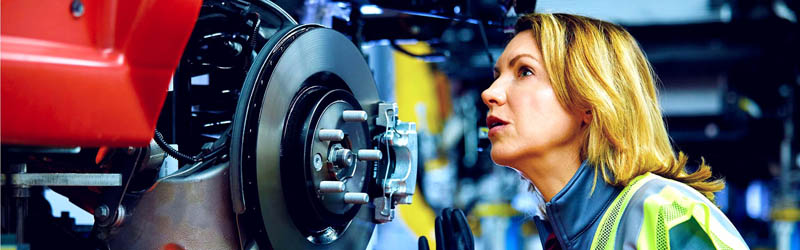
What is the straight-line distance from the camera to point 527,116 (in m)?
1.45

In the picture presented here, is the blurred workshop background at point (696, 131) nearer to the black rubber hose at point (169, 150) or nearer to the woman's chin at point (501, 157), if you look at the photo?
the woman's chin at point (501, 157)

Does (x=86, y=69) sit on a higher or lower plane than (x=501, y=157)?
higher

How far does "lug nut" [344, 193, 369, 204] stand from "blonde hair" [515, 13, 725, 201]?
42cm

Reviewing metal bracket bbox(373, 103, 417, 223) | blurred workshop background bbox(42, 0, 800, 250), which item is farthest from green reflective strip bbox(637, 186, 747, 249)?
blurred workshop background bbox(42, 0, 800, 250)

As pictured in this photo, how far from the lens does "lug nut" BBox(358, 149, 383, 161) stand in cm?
136

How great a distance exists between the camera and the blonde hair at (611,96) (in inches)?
55.9

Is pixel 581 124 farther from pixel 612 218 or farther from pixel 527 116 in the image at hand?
pixel 612 218

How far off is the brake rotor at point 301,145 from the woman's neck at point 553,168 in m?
0.32

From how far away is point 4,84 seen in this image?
33.5 inches

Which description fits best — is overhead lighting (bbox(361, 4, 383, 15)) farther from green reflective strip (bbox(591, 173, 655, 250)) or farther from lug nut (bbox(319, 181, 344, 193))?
green reflective strip (bbox(591, 173, 655, 250))

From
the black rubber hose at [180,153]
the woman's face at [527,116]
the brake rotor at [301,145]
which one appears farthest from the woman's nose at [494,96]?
the black rubber hose at [180,153]

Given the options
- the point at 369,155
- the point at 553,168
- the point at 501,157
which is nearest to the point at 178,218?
the point at 369,155

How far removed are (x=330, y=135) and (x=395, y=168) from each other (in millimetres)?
212

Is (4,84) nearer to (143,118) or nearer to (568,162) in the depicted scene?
(143,118)
